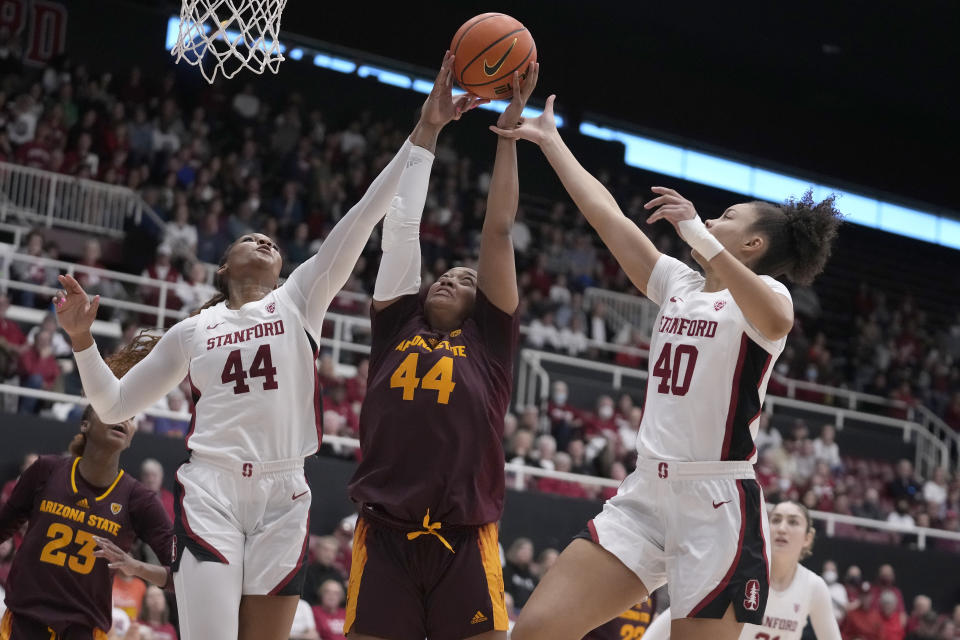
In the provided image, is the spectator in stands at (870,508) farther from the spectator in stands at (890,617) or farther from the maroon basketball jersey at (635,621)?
the maroon basketball jersey at (635,621)

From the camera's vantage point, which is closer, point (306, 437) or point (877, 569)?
point (306, 437)

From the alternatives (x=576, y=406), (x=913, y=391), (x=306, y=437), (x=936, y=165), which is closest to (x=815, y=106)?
(x=936, y=165)

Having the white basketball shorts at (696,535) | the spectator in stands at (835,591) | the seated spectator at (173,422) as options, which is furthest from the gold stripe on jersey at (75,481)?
the spectator in stands at (835,591)

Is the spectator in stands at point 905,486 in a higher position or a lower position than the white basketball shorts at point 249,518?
higher

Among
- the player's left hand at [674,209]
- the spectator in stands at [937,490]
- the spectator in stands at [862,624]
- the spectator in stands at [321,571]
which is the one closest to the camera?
the player's left hand at [674,209]

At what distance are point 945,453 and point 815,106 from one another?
10290 millimetres

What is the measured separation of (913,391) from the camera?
863 inches

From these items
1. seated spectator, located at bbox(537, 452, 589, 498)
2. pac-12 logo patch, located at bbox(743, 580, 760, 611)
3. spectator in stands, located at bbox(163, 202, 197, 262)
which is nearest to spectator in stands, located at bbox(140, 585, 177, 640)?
seated spectator, located at bbox(537, 452, 589, 498)

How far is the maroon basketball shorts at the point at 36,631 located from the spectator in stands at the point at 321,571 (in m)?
4.76

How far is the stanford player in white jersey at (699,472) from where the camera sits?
4.29 metres

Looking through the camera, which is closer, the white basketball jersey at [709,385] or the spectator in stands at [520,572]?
the white basketball jersey at [709,385]

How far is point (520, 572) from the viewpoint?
1139 centimetres

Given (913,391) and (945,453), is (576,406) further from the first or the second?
(913,391)

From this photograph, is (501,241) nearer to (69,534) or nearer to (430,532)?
(430,532)
